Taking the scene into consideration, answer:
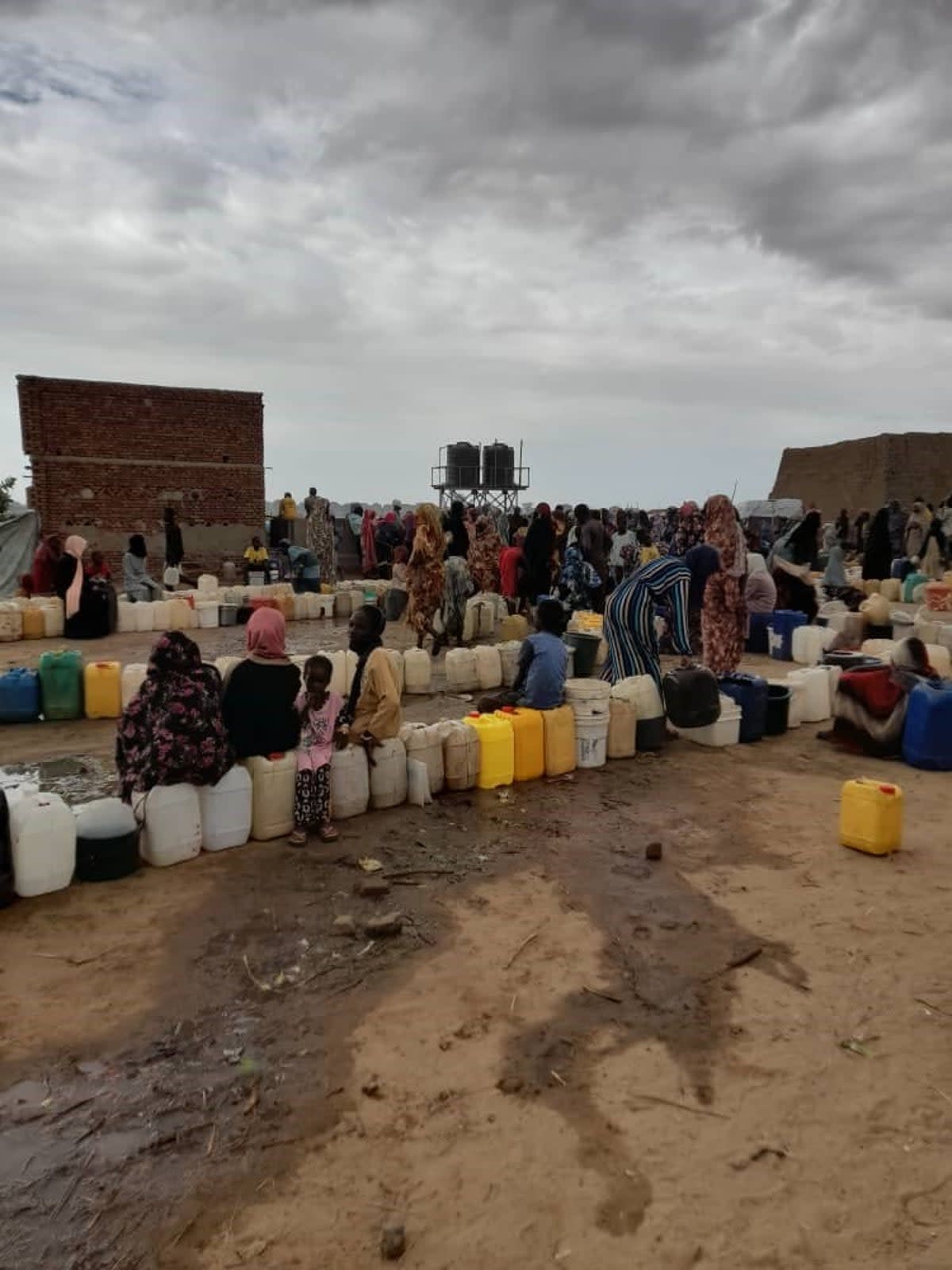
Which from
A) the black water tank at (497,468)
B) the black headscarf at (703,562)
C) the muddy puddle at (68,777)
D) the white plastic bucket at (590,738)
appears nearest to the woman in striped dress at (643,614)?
the white plastic bucket at (590,738)

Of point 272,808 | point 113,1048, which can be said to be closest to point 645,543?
point 272,808

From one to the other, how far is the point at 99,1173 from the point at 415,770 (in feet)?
9.98

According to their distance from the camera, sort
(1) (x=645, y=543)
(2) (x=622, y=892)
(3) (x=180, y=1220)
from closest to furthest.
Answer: (3) (x=180, y=1220), (2) (x=622, y=892), (1) (x=645, y=543)

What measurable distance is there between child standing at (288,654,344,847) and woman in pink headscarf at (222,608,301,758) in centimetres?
9

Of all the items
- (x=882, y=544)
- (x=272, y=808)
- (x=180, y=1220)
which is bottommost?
(x=180, y=1220)

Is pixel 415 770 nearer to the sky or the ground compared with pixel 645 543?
nearer to the ground

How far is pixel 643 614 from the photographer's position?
22.2 feet

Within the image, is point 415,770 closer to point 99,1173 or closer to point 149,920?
point 149,920

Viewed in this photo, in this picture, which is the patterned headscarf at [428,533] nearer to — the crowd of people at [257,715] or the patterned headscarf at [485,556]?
the patterned headscarf at [485,556]

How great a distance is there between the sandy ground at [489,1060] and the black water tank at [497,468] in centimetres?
2081

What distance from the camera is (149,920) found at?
12.7 feet

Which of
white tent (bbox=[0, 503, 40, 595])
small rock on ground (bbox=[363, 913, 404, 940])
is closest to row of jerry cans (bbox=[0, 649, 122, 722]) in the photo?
small rock on ground (bbox=[363, 913, 404, 940])

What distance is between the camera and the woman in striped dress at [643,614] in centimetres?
662

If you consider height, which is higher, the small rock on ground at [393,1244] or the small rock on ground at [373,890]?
the small rock on ground at [373,890]
